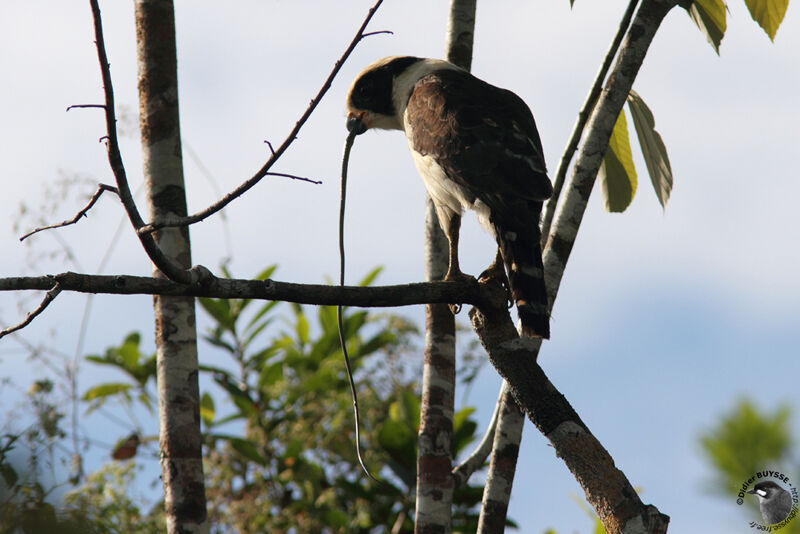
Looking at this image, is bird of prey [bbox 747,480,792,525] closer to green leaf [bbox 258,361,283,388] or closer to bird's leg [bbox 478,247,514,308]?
bird's leg [bbox 478,247,514,308]

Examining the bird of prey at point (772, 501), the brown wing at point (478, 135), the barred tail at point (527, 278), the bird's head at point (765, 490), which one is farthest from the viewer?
the bird's head at point (765, 490)

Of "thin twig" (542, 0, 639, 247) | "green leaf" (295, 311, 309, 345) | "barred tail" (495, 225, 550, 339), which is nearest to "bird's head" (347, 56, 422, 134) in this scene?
"thin twig" (542, 0, 639, 247)

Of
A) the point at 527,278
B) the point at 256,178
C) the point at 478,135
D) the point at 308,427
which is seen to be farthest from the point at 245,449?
the point at 256,178

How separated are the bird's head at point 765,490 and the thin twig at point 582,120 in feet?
5.35

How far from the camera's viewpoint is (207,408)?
756 cm

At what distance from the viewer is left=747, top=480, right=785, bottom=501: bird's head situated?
4452 mm

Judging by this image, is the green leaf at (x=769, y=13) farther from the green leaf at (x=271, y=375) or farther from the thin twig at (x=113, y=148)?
the green leaf at (x=271, y=375)

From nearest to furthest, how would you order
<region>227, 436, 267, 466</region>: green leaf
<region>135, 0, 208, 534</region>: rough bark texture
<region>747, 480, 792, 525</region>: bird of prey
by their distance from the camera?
<region>135, 0, 208, 534</region>: rough bark texture → <region>747, 480, 792, 525</region>: bird of prey → <region>227, 436, 267, 466</region>: green leaf

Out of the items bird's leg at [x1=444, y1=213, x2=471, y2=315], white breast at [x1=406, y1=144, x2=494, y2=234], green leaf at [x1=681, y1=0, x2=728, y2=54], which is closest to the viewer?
white breast at [x1=406, y1=144, x2=494, y2=234]

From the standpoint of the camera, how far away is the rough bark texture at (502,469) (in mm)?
3951

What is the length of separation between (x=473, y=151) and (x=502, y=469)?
1.41m

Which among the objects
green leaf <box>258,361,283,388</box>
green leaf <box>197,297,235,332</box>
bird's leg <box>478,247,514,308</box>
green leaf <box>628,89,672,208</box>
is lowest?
bird's leg <box>478,247,514,308</box>

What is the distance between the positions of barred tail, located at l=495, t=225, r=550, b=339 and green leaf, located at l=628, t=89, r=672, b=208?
1497mm

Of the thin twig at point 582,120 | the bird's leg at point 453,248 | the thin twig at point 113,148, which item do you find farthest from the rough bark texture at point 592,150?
the thin twig at point 113,148
